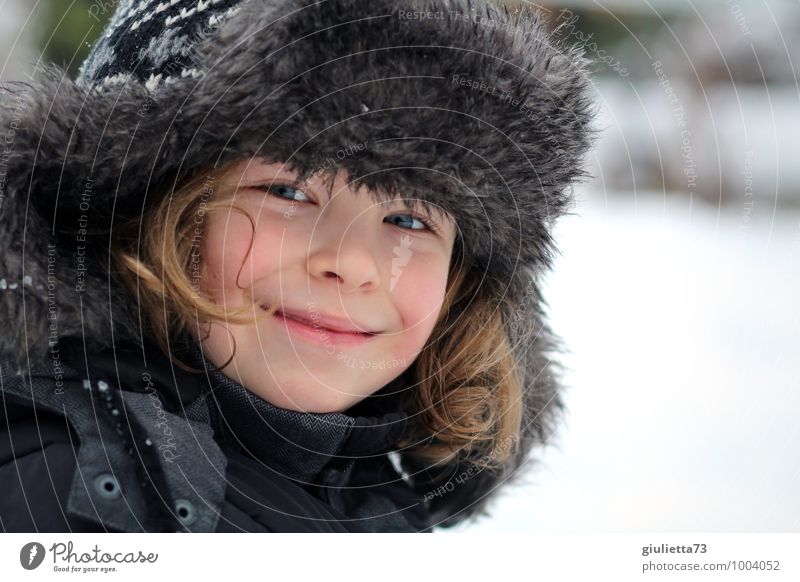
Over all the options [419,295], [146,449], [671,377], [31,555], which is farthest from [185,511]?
[671,377]

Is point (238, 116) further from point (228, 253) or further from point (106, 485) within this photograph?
point (106, 485)

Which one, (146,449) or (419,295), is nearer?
(146,449)

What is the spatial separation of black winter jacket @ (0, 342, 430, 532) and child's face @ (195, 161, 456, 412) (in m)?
0.03

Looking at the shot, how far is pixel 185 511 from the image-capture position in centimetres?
61

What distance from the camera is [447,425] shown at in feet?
2.97

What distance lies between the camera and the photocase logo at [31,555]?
67 cm

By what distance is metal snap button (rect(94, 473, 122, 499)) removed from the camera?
22.9 inches

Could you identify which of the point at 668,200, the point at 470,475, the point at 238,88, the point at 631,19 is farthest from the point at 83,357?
the point at 668,200

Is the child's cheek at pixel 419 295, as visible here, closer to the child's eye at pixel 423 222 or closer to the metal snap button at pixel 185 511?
the child's eye at pixel 423 222

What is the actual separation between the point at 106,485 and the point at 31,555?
16 centimetres

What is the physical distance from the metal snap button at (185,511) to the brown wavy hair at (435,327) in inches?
4.7

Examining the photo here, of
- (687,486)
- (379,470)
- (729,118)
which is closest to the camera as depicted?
(379,470)

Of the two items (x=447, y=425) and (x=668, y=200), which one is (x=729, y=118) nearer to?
(x=668, y=200)

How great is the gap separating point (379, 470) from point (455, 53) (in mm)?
466
